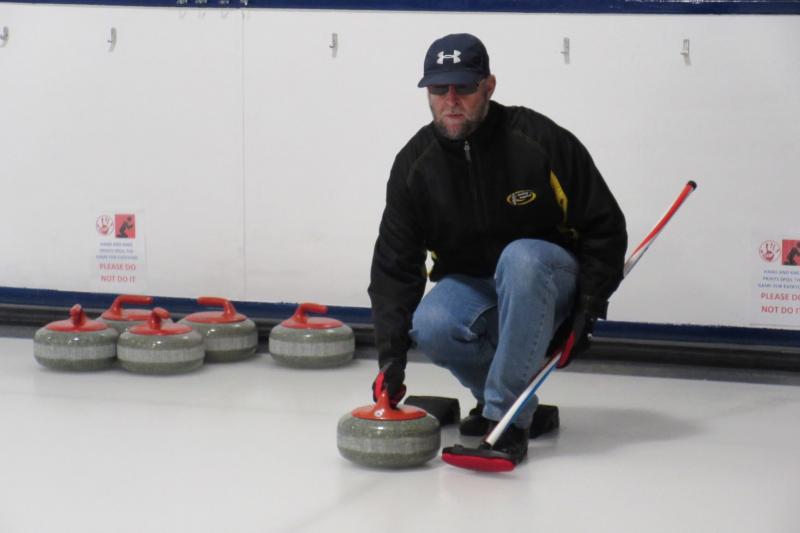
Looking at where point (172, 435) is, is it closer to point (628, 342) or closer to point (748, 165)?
point (628, 342)

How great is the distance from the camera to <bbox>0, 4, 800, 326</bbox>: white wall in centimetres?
395

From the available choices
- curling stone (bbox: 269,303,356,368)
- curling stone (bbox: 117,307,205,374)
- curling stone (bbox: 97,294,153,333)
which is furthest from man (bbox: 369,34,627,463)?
curling stone (bbox: 97,294,153,333)

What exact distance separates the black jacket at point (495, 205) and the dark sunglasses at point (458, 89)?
0.35ft

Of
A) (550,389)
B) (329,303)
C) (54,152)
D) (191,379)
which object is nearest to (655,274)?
(550,389)

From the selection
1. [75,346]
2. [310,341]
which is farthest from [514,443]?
[75,346]

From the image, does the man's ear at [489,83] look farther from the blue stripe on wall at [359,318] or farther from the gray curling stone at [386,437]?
the blue stripe on wall at [359,318]

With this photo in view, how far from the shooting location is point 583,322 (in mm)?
2846

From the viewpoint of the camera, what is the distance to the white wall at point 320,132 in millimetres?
3949

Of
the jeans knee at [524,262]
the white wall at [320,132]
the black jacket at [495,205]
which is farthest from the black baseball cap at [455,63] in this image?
the white wall at [320,132]

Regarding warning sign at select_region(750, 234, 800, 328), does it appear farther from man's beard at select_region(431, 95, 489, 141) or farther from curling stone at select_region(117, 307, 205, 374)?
curling stone at select_region(117, 307, 205, 374)

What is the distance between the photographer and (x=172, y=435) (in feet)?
9.94

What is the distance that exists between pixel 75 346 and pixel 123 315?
1.15ft

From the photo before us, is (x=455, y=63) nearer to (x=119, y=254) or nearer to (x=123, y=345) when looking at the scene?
(x=123, y=345)

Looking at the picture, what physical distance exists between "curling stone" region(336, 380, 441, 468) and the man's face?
0.66m
